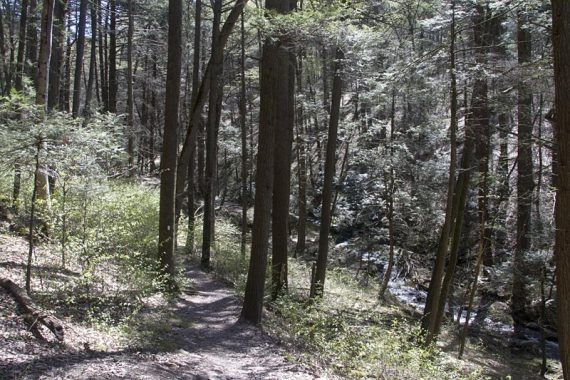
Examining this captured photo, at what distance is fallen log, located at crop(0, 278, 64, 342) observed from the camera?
19.3ft

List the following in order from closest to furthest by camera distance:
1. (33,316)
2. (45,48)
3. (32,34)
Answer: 1. (33,316)
2. (45,48)
3. (32,34)

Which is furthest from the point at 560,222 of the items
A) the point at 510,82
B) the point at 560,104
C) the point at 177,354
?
the point at 510,82

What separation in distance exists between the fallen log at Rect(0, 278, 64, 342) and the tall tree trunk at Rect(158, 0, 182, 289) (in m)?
3.82

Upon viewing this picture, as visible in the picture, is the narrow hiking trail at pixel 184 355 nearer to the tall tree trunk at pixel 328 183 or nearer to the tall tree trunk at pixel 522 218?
the tall tree trunk at pixel 328 183

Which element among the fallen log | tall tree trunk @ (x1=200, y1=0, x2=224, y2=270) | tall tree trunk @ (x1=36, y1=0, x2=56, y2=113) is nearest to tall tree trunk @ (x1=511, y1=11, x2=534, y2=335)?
tall tree trunk @ (x1=200, y1=0, x2=224, y2=270)

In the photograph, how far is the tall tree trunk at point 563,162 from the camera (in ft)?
16.1

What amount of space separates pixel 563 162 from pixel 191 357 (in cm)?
527

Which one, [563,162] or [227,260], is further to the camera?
[227,260]

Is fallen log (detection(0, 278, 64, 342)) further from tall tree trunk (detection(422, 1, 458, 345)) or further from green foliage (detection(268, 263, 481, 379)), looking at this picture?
tall tree trunk (detection(422, 1, 458, 345))

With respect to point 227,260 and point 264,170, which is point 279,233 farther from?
point 227,260

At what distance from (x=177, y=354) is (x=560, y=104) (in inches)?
222

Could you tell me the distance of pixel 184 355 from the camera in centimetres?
696

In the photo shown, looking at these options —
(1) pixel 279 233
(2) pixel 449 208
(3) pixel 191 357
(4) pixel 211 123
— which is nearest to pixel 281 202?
(1) pixel 279 233

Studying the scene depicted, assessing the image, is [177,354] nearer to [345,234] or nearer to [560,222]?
[560,222]
